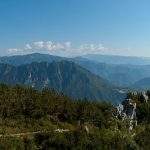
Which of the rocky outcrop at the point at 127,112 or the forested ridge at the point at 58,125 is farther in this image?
the rocky outcrop at the point at 127,112

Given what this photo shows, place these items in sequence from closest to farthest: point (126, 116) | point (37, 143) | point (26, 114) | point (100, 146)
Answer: point (37, 143), point (100, 146), point (26, 114), point (126, 116)

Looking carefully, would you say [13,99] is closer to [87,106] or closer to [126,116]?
[87,106]

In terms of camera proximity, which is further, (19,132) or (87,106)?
(87,106)

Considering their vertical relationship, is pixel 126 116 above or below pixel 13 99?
below

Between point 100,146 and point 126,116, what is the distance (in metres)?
33.9

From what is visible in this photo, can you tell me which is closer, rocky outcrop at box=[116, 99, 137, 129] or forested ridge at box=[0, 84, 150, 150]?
forested ridge at box=[0, 84, 150, 150]

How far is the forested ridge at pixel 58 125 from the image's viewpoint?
255 feet

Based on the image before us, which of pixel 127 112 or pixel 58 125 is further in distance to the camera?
pixel 127 112

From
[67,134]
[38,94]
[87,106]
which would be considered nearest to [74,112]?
[87,106]

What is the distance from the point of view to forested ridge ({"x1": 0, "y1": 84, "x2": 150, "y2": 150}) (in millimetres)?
77812

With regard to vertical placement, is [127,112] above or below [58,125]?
below

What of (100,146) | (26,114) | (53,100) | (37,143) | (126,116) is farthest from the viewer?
(126,116)

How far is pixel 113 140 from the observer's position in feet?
281

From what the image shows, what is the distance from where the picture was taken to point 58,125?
305 ft
